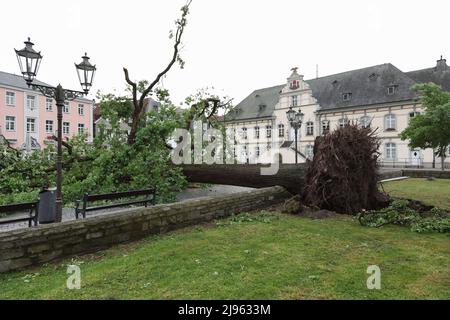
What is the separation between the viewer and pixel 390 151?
109 feet

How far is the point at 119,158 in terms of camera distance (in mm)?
10414

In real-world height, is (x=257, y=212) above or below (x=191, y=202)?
below

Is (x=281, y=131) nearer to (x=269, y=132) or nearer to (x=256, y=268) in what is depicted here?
(x=269, y=132)

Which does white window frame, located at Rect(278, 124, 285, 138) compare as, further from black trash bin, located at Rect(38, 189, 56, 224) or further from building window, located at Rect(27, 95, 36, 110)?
black trash bin, located at Rect(38, 189, 56, 224)

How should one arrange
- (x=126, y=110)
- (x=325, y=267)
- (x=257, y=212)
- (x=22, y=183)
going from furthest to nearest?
(x=126, y=110) < (x=22, y=183) < (x=257, y=212) < (x=325, y=267)

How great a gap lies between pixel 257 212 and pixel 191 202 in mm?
2388

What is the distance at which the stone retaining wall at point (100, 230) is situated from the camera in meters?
4.50

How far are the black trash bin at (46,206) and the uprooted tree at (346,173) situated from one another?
6778 mm

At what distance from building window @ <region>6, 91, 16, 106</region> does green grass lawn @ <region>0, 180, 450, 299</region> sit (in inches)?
1465

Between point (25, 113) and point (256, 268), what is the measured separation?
4042 centimetres
